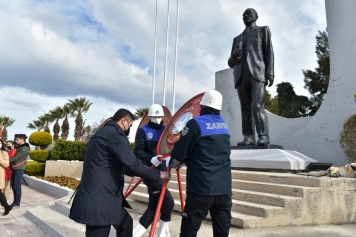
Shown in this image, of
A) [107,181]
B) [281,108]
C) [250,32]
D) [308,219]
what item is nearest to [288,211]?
[308,219]

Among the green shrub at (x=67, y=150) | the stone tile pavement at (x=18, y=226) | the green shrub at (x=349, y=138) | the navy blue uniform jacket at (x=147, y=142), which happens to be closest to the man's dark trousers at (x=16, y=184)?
the stone tile pavement at (x=18, y=226)

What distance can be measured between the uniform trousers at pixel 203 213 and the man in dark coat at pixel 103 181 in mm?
496

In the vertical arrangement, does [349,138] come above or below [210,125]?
above

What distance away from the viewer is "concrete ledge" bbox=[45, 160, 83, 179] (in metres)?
13.9

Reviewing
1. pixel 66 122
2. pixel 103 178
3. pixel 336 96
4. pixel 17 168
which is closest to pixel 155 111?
A: pixel 103 178

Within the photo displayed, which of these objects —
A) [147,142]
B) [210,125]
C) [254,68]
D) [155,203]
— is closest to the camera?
[210,125]

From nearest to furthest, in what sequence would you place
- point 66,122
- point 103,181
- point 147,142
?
1. point 103,181
2. point 147,142
3. point 66,122

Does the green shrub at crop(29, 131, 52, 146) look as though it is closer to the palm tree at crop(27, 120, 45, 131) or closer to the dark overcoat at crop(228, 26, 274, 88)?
the dark overcoat at crop(228, 26, 274, 88)

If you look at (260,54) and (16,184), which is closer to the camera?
(260,54)

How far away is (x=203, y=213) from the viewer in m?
2.71

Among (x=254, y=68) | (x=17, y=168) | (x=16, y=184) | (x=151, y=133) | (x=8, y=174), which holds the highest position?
(x=254, y=68)

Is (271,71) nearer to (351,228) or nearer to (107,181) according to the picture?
(351,228)

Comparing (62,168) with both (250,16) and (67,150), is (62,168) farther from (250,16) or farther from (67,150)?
(250,16)

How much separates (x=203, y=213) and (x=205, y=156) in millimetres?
491
